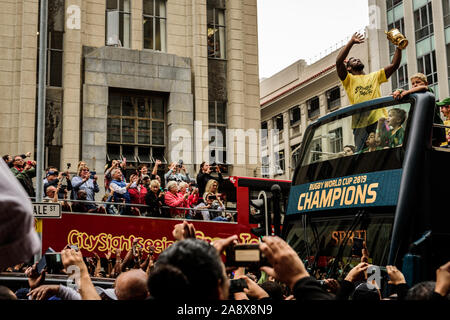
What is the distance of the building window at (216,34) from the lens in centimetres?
2858

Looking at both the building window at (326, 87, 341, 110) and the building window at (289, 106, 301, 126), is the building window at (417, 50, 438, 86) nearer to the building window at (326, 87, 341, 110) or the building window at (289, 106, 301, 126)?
the building window at (326, 87, 341, 110)

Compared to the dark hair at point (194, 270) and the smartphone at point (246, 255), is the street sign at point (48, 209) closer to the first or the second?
the smartphone at point (246, 255)

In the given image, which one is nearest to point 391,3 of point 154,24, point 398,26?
point 398,26

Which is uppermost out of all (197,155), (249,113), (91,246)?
(249,113)

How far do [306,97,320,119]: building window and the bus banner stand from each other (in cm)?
3868

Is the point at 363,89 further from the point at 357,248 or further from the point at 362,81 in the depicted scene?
the point at 357,248

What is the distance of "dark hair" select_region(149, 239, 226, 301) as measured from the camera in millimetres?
2609

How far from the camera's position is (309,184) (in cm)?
994

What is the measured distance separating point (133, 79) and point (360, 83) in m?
17.2

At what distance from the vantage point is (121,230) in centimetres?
Result: 1464
